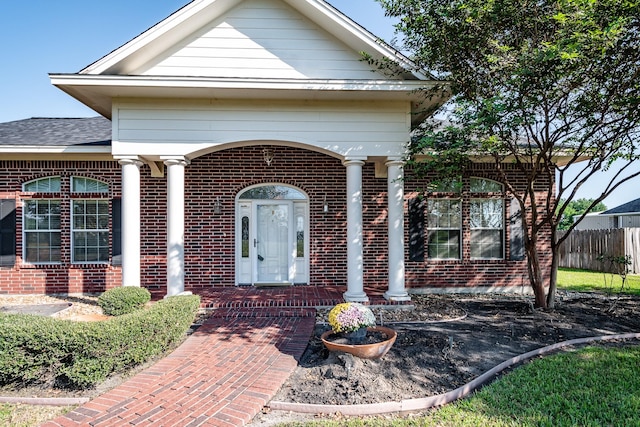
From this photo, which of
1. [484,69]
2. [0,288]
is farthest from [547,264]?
[0,288]

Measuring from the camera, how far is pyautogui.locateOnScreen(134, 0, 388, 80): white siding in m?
6.79

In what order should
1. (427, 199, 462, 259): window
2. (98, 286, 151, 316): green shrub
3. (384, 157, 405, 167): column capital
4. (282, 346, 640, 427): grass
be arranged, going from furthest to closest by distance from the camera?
(427, 199, 462, 259): window → (384, 157, 405, 167): column capital → (98, 286, 151, 316): green shrub → (282, 346, 640, 427): grass

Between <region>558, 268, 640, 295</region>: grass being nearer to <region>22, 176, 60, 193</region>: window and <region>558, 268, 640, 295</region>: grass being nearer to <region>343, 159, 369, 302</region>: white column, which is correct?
<region>343, 159, 369, 302</region>: white column

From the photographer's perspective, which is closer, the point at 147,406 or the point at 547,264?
the point at 147,406

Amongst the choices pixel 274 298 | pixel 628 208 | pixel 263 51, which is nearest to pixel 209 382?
pixel 274 298

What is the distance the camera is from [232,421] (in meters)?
3.15

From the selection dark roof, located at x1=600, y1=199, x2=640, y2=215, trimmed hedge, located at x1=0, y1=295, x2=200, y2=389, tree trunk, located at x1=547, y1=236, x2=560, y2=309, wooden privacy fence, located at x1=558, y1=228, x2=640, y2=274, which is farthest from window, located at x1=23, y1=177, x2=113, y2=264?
dark roof, located at x1=600, y1=199, x2=640, y2=215

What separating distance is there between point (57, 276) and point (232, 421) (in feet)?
25.2

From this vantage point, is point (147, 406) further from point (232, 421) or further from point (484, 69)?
point (484, 69)

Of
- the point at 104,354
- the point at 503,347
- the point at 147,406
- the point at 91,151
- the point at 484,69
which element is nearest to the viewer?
the point at 147,406

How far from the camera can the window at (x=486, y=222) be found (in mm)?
9148

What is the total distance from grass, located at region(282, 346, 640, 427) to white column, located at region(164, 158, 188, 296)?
4374mm

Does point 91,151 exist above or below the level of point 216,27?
below

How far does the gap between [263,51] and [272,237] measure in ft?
14.1
